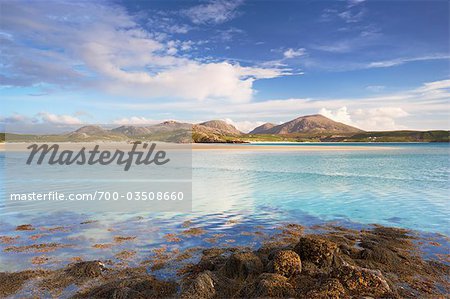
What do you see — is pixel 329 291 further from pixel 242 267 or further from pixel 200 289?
pixel 200 289

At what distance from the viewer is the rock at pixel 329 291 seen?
9.02 m

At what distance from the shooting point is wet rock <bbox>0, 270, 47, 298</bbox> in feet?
33.6

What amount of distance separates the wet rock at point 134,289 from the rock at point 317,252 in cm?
518

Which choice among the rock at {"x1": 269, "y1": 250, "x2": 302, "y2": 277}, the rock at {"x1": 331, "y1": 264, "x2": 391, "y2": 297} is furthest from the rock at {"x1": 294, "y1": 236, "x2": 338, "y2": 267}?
the rock at {"x1": 331, "y1": 264, "x2": 391, "y2": 297}

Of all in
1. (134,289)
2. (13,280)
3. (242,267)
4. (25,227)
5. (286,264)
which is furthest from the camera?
(25,227)

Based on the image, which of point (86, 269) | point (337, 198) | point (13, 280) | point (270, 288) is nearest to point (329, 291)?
point (270, 288)

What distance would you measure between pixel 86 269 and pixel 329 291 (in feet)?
29.7

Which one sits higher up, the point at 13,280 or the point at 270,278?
the point at 270,278

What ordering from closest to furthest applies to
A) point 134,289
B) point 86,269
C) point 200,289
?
point 200,289 < point 134,289 < point 86,269

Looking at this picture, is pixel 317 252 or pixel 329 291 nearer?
pixel 329 291

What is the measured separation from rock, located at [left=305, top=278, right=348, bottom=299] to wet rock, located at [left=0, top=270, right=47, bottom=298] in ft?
33.0

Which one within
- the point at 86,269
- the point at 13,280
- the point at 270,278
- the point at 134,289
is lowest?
the point at 13,280

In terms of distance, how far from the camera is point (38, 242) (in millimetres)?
15609

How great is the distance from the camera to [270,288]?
938 cm
